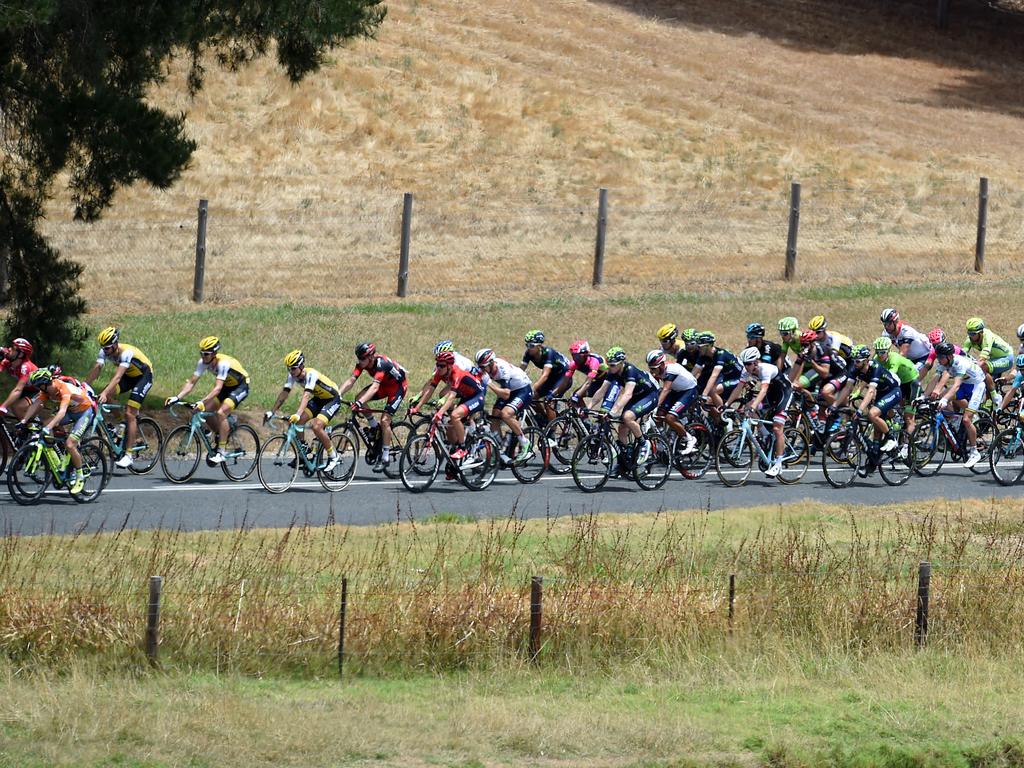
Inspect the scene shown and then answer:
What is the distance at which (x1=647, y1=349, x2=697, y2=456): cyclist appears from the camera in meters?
19.0

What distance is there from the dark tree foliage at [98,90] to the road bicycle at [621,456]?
6.62 metres

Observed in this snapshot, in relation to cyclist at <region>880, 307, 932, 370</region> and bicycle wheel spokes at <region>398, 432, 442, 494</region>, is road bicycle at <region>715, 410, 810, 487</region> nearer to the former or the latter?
cyclist at <region>880, 307, 932, 370</region>

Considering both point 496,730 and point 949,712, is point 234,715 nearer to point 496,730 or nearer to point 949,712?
point 496,730

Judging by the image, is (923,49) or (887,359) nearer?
(887,359)

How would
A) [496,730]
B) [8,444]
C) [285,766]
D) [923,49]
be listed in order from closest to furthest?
[285,766] < [496,730] < [8,444] < [923,49]

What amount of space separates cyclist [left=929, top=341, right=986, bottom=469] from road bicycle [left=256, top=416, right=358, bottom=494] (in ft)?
26.1

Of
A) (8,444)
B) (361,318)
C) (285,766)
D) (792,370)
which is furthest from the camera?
(361,318)

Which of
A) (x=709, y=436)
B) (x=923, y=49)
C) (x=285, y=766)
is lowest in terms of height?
(x=285, y=766)

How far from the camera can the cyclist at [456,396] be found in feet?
58.4

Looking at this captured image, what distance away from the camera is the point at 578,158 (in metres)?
42.6

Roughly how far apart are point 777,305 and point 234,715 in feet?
72.8

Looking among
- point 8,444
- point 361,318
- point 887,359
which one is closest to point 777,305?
point 361,318

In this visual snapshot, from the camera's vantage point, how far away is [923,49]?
59062 millimetres

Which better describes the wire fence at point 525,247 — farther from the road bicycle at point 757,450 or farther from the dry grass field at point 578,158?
the road bicycle at point 757,450
